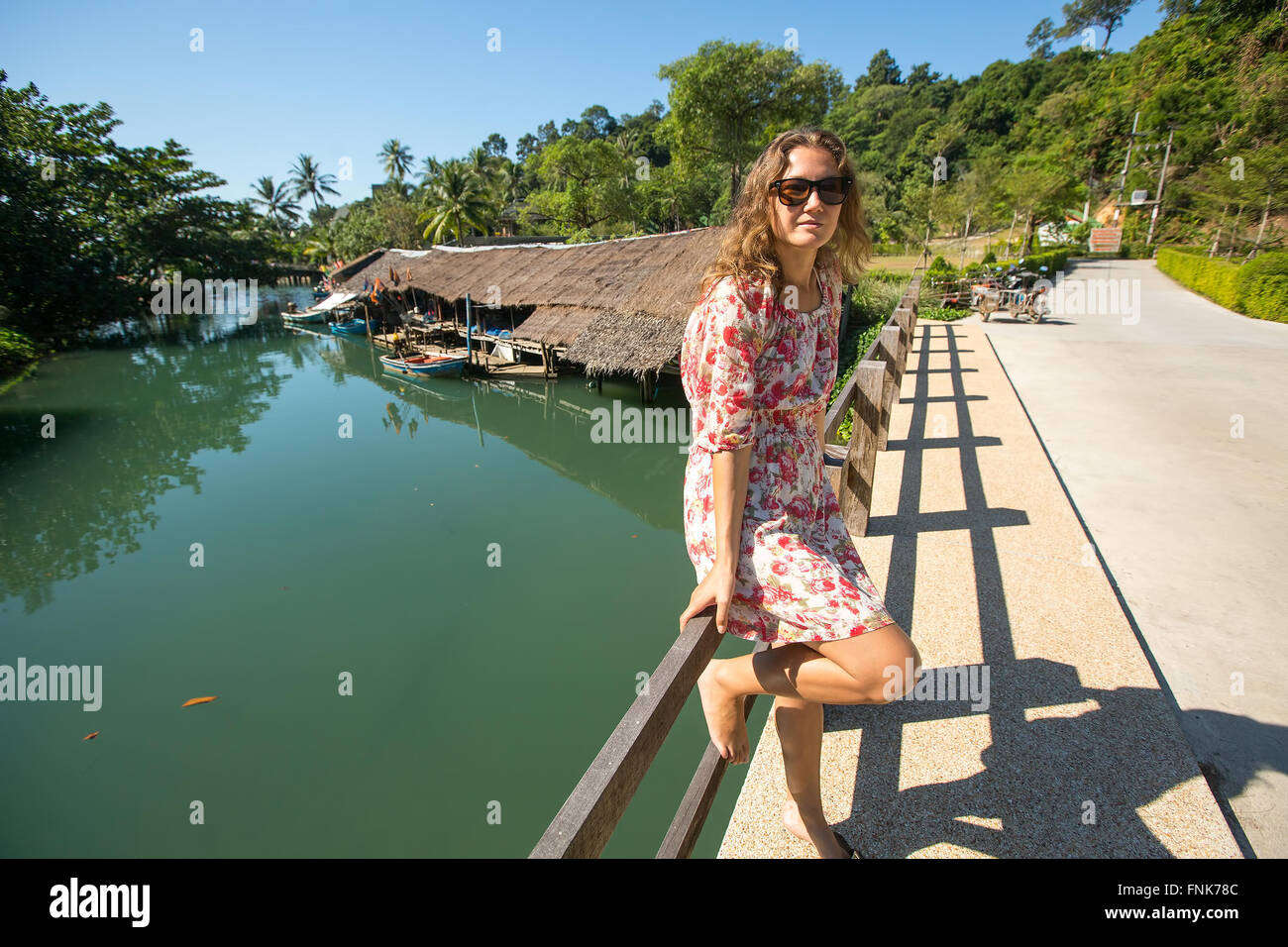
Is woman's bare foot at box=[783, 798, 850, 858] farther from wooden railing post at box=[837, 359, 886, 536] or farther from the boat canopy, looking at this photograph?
the boat canopy

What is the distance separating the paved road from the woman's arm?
2332 mm

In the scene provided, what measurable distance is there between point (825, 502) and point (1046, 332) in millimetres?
14189

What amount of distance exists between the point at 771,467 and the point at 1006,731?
1981 millimetres

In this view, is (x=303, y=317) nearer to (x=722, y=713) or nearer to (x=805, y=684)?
(x=722, y=713)

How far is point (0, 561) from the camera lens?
8.20 m

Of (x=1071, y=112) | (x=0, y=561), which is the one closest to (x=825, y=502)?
(x=0, y=561)

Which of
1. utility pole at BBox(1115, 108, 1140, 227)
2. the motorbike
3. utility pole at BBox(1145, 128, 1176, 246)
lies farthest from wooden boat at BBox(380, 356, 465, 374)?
utility pole at BBox(1115, 108, 1140, 227)

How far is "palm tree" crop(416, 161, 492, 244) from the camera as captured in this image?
36438 mm

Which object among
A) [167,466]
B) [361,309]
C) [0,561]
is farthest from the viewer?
[361,309]

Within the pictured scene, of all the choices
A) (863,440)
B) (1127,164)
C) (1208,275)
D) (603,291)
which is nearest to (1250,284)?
(1208,275)

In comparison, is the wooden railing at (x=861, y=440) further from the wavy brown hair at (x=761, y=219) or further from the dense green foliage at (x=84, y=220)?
the dense green foliage at (x=84, y=220)
